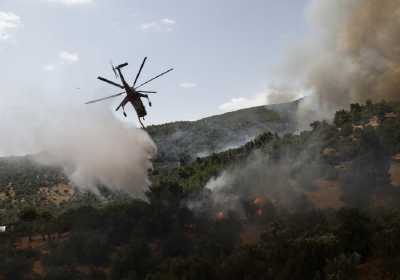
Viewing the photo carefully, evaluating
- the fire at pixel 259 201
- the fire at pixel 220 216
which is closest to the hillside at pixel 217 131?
the fire at pixel 259 201

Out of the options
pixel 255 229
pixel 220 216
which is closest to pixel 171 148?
pixel 220 216

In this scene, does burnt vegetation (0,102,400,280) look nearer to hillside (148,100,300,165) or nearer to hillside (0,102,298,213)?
hillside (0,102,298,213)

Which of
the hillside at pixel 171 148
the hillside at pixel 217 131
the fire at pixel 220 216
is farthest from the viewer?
the hillside at pixel 217 131

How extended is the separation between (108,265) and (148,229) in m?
5.33

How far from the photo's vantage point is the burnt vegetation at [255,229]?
2177 cm

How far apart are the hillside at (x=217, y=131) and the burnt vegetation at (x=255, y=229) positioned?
5382 cm

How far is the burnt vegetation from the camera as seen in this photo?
71.4ft

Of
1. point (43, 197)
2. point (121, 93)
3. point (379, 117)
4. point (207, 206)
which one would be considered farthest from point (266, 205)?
point (43, 197)

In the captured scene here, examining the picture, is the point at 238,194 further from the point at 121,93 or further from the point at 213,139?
the point at 213,139

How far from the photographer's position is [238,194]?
43.3 m

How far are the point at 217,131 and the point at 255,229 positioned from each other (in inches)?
3784

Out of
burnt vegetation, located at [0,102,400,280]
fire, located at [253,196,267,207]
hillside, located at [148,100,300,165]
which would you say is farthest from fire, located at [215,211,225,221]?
hillside, located at [148,100,300,165]

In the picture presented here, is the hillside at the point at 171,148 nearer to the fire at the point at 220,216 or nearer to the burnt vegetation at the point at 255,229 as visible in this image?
the burnt vegetation at the point at 255,229

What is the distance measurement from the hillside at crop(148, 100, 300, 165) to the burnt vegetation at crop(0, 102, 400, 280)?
177ft
